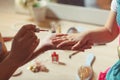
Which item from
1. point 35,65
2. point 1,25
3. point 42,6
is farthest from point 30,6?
point 35,65

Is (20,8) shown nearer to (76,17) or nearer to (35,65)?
(76,17)

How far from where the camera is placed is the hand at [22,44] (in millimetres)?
842

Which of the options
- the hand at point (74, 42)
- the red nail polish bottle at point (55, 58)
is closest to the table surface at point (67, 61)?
the red nail polish bottle at point (55, 58)

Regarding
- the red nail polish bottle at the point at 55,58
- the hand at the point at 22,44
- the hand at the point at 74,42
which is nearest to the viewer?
the hand at the point at 22,44

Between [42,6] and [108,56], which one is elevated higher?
[42,6]

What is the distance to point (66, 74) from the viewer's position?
103 cm

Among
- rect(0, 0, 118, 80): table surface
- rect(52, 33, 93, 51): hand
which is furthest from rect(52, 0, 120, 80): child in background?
rect(0, 0, 118, 80): table surface

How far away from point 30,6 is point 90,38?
484mm

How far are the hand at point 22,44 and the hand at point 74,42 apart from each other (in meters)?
0.11

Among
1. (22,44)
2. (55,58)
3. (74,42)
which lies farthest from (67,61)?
(22,44)

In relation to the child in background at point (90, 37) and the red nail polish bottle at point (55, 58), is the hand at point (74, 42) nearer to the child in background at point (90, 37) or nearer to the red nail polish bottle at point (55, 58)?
the child in background at point (90, 37)

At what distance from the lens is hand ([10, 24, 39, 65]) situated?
0.84m

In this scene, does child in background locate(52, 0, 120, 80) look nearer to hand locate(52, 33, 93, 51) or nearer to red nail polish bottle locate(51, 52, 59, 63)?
hand locate(52, 33, 93, 51)

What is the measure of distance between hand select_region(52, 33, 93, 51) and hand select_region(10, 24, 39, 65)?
11 centimetres
